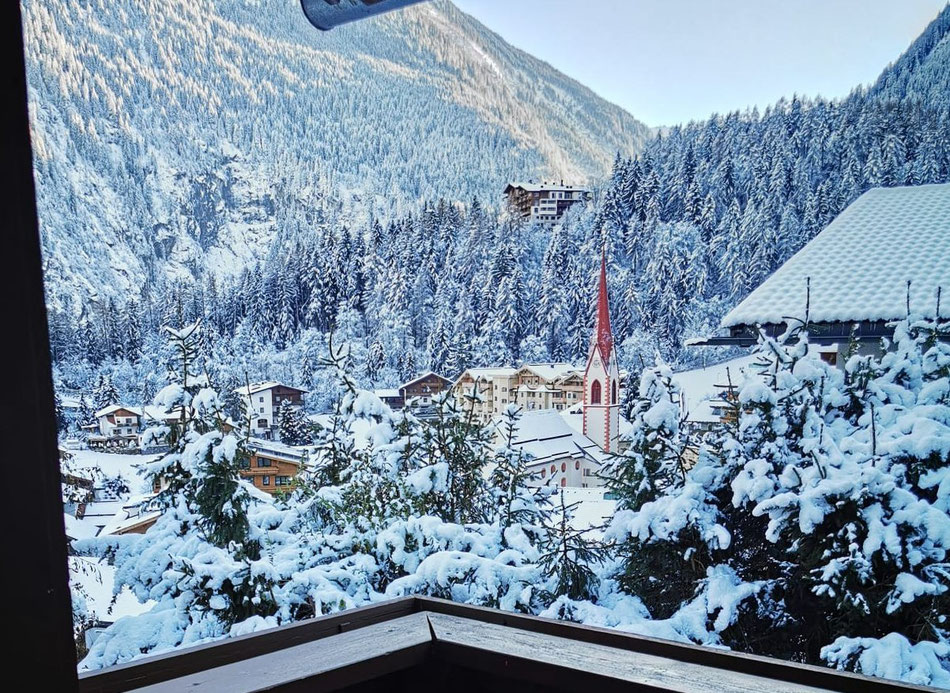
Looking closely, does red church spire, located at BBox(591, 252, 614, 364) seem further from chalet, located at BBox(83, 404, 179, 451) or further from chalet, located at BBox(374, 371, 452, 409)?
chalet, located at BBox(83, 404, 179, 451)

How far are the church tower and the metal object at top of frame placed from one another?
6.41 ft

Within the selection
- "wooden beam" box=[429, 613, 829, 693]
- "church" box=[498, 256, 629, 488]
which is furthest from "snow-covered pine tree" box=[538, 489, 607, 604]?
"wooden beam" box=[429, 613, 829, 693]

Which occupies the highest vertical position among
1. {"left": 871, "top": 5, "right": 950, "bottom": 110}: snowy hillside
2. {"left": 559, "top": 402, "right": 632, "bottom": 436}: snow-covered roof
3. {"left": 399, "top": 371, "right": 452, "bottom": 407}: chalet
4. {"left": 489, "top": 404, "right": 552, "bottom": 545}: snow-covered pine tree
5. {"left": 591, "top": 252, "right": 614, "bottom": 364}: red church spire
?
{"left": 871, "top": 5, "right": 950, "bottom": 110}: snowy hillside

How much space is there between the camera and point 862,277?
2.25 meters

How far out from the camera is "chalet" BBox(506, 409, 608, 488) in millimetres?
2363

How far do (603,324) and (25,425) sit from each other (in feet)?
9.62

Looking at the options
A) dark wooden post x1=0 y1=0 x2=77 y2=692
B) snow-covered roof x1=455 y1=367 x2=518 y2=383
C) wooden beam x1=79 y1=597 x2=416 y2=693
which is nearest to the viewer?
dark wooden post x1=0 y1=0 x2=77 y2=692

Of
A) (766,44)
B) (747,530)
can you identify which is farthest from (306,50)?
(747,530)

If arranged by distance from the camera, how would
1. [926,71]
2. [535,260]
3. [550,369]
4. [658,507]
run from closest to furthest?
[658,507]
[926,71]
[550,369]
[535,260]

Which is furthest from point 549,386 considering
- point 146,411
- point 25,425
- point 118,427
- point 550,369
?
point 25,425

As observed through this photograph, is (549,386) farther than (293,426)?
Yes

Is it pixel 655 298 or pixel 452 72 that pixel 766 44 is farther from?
pixel 452 72

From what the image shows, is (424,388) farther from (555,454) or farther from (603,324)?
(603,324)

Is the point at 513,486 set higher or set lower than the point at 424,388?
lower
